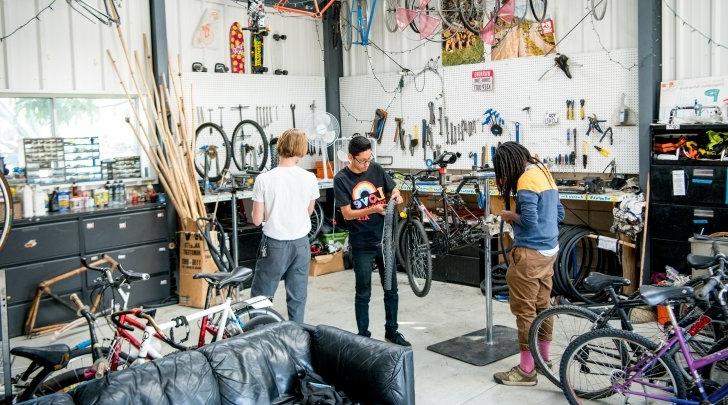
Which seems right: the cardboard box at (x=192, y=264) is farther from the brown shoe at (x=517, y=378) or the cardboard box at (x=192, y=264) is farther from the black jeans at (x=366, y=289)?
the brown shoe at (x=517, y=378)

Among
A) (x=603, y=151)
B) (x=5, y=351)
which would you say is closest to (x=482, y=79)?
(x=603, y=151)

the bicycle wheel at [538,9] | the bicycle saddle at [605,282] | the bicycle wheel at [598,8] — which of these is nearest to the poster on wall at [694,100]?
the bicycle wheel at [598,8]

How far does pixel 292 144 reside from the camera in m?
4.43

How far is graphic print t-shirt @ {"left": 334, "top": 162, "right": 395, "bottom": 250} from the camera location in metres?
4.77

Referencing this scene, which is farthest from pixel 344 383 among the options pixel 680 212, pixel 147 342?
pixel 680 212

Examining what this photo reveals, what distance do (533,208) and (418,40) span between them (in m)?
4.57

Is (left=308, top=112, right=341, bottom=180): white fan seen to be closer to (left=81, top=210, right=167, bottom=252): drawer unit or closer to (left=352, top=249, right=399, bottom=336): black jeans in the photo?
(left=81, top=210, right=167, bottom=252): drawer unit

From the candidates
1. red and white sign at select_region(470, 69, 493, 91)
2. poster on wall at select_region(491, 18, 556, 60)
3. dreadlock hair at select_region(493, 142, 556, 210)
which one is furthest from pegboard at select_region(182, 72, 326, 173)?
dreadlock hair at select_region(493, 142, 556, 210)

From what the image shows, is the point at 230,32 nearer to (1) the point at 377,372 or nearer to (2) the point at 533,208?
(2) the point at 533,208

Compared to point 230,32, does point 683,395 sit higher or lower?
lower

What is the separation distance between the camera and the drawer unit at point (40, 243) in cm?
568

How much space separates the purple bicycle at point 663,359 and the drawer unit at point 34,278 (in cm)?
423

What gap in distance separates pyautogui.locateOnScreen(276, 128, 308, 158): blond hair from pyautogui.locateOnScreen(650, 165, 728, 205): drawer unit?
311 centimetres

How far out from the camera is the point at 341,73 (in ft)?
29.8
